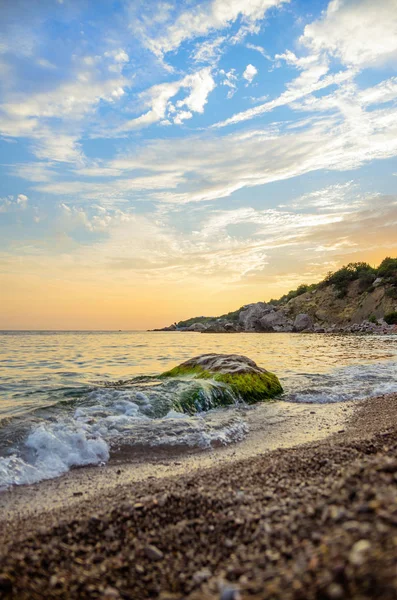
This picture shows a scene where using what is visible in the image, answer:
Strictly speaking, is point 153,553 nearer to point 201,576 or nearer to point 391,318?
point 201,576

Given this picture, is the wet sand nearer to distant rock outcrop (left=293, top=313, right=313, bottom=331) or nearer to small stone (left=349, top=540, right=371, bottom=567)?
small stone (left=349, top=540, right=371, bottom=567)

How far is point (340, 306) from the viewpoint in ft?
255

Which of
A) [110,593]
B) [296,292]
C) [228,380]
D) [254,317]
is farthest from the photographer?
[296,292]

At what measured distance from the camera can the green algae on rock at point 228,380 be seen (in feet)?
31.7

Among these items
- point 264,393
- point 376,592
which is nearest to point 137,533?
point 376,592

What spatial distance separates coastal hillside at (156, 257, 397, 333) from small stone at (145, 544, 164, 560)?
59.9m

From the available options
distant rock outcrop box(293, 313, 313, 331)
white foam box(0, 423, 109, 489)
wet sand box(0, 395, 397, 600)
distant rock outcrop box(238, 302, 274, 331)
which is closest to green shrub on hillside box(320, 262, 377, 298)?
distant rock outcrop box(293, 313, 313, 331)

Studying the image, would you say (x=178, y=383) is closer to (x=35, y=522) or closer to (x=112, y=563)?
(x=35, y=522)

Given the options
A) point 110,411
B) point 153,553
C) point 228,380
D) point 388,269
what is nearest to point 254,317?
point 388,269

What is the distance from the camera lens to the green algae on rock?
966cm

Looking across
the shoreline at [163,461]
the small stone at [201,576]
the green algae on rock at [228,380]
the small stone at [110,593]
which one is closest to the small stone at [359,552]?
the small stone at [201,576]

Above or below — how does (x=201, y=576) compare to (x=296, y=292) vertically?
below

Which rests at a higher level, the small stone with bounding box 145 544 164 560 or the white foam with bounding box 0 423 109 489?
the small stone with bounding box 145 544 164 560

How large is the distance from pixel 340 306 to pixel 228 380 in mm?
72321
